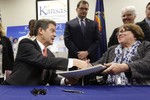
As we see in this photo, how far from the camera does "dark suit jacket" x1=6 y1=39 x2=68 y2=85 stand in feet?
6.20

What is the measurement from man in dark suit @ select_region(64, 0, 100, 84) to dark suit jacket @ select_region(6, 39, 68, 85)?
6.02 ft

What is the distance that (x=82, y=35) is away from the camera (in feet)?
12.9

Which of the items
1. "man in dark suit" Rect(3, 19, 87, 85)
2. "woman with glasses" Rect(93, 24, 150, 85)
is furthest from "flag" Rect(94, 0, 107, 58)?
"man in dark suit" Rect(3, 19, 87, 85)

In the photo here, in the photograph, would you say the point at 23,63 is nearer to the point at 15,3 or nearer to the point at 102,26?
the point at 102,26

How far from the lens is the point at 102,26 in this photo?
5.00 meters

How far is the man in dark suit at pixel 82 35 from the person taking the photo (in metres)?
3.85

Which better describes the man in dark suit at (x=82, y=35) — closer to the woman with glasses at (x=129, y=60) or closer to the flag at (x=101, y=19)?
the flag at (x=101, y=19)

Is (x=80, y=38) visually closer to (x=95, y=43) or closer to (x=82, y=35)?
(x=82, y=35)

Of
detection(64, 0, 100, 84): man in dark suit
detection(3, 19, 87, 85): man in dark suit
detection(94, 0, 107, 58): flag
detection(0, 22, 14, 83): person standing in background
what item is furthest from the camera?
detection(94, 0, 107, 58): flag

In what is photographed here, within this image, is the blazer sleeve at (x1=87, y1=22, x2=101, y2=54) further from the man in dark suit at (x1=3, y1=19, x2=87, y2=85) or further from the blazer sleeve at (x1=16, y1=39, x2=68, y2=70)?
the blazer sleeve at (x1=16, y1=39, x2=68, y2=70)

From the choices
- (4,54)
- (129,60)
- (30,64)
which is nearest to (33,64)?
(30,64)

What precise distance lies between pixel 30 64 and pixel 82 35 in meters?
2.06

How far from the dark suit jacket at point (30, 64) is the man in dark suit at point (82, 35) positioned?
72.2 inches

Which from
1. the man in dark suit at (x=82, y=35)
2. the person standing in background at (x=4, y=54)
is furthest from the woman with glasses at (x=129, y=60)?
the person standing in background at (x=4, y=54)
